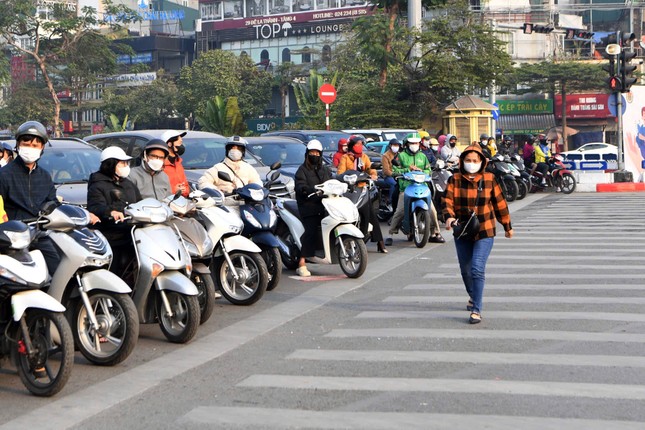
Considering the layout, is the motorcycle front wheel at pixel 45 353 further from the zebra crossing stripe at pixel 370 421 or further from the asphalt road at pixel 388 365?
the zebra crossing stripe at pixel 370 421

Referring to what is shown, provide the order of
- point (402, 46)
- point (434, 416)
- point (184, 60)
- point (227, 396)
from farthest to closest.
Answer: point (184, 60) → point (402, 46) → point (227, 396) → point (434, 416)

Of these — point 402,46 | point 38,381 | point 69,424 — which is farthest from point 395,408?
point 402,46

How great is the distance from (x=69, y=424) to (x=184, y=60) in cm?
10609

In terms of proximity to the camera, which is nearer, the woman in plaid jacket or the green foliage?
the woman in plaid jacket

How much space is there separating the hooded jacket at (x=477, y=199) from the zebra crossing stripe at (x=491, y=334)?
0.99 meters

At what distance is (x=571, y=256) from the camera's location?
46.0 feet

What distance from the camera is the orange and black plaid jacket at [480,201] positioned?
9.27 meters

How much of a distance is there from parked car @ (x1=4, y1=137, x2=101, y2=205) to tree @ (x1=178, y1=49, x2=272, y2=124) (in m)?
62.9

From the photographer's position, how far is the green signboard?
68.2 meters

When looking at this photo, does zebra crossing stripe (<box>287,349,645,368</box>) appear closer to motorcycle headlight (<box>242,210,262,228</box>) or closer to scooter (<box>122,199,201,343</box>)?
scooter (<box>122,199,201,343</box>)

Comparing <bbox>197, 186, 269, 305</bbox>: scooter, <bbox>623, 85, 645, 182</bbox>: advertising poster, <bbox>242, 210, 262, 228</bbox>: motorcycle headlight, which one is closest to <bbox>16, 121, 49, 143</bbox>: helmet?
<bbox>197, 186, 269, 305</bbox>: scooter

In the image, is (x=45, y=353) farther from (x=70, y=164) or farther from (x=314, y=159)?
(x=70, y=164)

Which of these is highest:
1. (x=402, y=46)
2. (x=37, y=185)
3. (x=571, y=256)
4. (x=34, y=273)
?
(x=402, y=46)

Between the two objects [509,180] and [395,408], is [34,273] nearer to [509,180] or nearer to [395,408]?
[395,408]
